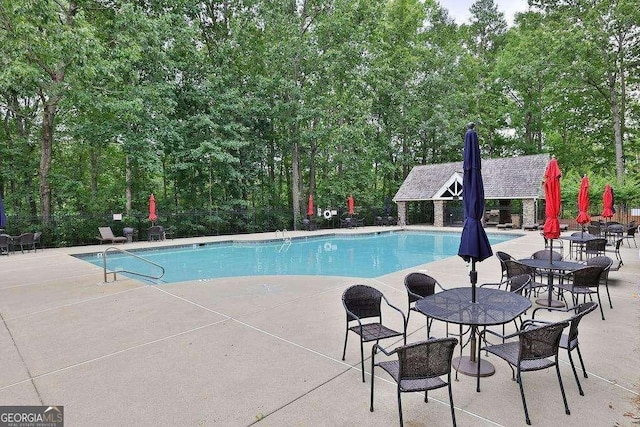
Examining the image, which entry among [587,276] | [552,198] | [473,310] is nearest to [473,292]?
[473,310]

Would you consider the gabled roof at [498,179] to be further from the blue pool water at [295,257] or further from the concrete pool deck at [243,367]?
the concrete pool deck at [243,367]

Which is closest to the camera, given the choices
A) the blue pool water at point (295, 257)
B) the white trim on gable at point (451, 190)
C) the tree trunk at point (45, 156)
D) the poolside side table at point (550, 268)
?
the poolside side table at point (550, 268)

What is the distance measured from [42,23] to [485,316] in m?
15.7

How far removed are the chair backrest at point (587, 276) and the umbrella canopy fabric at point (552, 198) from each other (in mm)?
640

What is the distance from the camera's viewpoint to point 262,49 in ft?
74.7

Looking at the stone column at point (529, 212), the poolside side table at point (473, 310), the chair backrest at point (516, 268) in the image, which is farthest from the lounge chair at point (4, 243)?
the stone column at point (529, 212)

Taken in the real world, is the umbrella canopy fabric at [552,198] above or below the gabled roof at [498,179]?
below

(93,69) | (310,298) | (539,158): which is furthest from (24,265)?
(539,158)

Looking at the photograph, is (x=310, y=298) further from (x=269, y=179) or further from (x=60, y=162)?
(x=60, y=162)

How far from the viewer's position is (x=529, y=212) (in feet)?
67.7

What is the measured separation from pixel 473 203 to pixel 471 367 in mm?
1623

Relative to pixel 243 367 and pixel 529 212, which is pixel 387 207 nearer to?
pixel 529 212

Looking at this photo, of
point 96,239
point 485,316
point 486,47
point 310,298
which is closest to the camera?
point 485,316

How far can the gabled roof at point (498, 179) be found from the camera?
21.2 m
